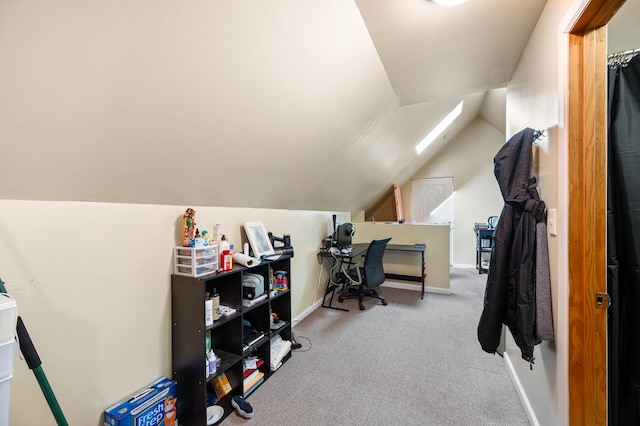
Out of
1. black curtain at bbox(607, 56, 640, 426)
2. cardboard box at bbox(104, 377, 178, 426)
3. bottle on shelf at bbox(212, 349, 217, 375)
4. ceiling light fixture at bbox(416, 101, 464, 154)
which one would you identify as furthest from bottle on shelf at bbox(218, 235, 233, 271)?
ceiling light fixture at bbox(416, 101, 464, 154)

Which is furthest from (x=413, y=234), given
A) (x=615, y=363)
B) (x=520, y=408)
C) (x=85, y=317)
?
(x=85, y=317)

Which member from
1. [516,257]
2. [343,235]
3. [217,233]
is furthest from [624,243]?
[343,235]

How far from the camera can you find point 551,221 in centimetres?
125

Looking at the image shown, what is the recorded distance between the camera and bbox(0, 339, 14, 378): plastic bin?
670 millimetres

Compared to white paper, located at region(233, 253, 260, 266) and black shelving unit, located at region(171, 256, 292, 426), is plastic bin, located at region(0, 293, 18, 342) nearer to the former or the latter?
black shelving unit, located at region(171, 256, 292, 426)

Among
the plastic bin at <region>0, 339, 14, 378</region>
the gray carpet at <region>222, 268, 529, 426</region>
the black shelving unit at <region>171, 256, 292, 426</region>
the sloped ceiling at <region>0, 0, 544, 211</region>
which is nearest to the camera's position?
the plastic bin at <region>0, 339, 14, 378</region>

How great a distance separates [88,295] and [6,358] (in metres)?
0.64

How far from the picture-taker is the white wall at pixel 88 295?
105cm

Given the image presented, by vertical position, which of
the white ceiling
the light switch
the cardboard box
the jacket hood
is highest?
the white ceiling

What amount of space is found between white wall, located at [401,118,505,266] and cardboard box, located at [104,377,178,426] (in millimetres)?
5806

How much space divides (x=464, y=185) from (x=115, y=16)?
6.25 metres

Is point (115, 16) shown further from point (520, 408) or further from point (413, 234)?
point (413, 234)

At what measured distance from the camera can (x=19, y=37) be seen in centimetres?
70

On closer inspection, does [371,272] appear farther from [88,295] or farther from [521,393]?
[88,295]
